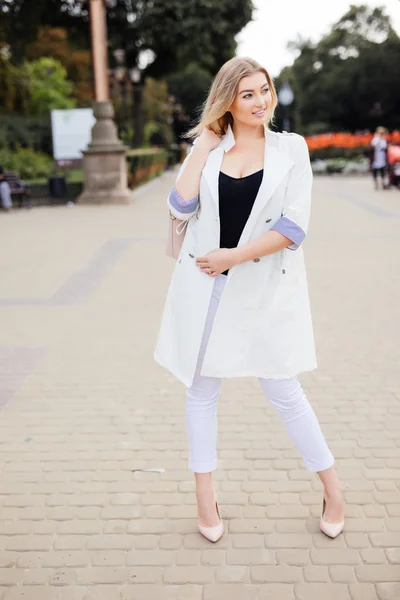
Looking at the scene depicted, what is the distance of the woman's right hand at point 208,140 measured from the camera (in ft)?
8.79

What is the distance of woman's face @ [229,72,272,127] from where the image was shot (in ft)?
8.49

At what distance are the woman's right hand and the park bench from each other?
1667 cm

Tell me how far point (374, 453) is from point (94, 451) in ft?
4.78

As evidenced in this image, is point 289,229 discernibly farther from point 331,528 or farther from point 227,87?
point 331,528

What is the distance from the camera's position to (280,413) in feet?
9.52

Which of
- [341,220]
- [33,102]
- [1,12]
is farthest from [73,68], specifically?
[341,220]

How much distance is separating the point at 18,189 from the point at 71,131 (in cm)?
264

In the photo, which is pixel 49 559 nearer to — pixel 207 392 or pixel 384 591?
pixel 207 392

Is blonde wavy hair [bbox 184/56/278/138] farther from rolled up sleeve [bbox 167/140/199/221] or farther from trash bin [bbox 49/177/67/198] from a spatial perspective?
trash bin [bbox 49/177/67/198]

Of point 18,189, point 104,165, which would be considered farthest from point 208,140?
point 18,189

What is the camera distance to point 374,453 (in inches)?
144

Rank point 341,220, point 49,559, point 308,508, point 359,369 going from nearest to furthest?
point 49,559 → point 308,508 → point 359,369 → point 341,220

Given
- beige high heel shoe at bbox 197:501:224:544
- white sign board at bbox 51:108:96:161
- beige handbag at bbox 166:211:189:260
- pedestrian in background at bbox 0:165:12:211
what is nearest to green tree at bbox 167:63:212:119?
white sign board at bbox 51:108:96:161

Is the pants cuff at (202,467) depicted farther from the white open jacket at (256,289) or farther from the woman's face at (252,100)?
the woman's face at (252,100)
